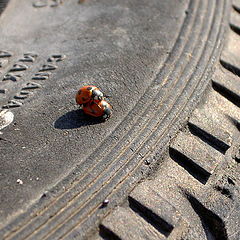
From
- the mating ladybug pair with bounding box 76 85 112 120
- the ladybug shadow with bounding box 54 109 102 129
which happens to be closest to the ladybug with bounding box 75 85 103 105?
the mating ladybug pair with bounding box 76 85 112 120

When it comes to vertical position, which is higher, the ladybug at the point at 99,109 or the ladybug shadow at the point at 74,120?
the ladybug at the point at 99,109

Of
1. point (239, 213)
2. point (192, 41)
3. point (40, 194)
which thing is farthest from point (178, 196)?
point (192, 41)

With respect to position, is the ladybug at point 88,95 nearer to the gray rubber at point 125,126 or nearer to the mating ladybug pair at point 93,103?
the mating ladybug pair at point 93,103

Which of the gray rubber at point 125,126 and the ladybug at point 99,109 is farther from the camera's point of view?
the ladybug at point 99,109

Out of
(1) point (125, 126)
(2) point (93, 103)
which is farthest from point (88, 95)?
(1) point (125, 126)

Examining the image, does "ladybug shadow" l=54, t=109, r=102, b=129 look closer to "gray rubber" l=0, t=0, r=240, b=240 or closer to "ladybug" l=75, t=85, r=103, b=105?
"gray rubber" l=0, t=0, r=240, b=240

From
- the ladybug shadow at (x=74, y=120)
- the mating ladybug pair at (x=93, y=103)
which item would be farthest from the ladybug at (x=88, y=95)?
the ladybug shadow at (x=74, y=120)
